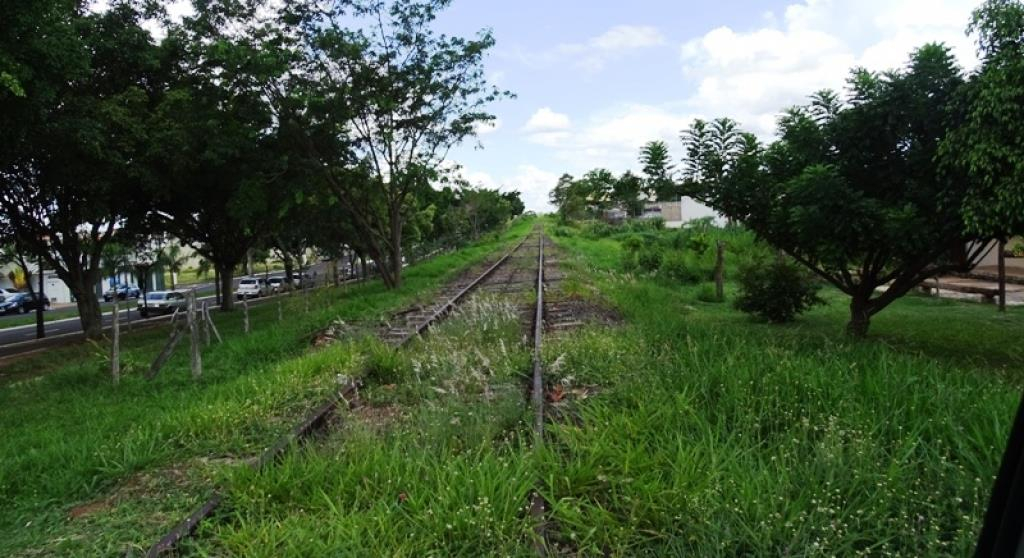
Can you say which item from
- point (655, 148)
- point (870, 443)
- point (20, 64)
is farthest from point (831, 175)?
point (20, 64)

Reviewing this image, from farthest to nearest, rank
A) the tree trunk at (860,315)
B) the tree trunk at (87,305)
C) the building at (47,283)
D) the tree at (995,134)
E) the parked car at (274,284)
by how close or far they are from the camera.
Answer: the building at (47,283)
the parked car at (274,284)
the tree trunk at (87,305)
the tree trunk at (860,315)
the tree at (995,134)

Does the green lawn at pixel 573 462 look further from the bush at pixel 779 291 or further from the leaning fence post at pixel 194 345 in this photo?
the bush at pixel 779 291

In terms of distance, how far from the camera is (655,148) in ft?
34.8

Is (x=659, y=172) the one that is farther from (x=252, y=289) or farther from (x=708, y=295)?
(x=252, y=289)

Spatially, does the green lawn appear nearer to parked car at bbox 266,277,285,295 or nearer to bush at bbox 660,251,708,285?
bush at bbox 660,251,708,285

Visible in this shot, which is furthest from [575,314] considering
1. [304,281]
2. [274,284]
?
[274,284]

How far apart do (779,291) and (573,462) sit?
9.75 meters

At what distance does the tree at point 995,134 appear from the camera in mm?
6469

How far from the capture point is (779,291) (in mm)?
12688

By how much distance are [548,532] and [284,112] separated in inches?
747

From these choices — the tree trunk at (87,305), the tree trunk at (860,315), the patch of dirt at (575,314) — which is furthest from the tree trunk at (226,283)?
the tree trunk at (860,315)

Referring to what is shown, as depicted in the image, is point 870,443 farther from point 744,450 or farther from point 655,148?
point 655,148

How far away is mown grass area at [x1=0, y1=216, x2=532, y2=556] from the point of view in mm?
4238

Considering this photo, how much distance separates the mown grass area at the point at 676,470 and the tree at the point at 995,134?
192cm
